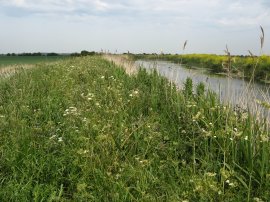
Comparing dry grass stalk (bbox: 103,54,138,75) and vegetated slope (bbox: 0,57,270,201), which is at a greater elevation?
dry grass stalk (bbox: 103,54,138,75)

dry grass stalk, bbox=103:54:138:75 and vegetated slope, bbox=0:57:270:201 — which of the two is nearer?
vegetated slope, bbox=0:57:270:201

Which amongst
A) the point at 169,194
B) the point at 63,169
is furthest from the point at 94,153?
the point at 169,194

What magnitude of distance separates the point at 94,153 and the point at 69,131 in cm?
82

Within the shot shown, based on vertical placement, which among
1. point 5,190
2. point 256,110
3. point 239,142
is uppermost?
point 256,110

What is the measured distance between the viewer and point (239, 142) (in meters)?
4.65

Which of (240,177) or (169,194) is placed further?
(240,177)

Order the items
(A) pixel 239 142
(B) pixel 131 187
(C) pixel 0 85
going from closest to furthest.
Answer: (B) pixel 131 187
(A) pixel 239 142
(C) pixel 0 85

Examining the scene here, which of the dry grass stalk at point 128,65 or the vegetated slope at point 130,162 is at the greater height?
the dry grass stalk at point 128,65

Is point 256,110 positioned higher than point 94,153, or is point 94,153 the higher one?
point 256,110

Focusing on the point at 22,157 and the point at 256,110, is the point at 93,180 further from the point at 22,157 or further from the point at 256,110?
the point at 256,110

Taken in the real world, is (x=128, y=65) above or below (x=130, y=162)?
above

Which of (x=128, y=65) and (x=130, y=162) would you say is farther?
(x=128, y=65)

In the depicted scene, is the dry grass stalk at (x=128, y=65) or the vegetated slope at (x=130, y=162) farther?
the dry grass stalk at (x=128, y=65)

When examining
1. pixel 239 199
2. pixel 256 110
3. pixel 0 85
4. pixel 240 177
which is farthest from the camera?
pixel 0 85
